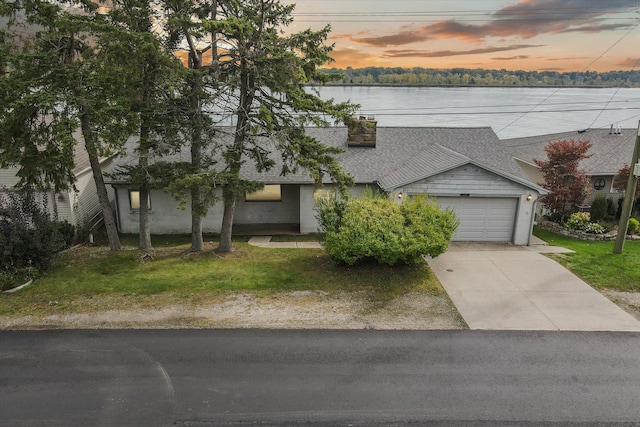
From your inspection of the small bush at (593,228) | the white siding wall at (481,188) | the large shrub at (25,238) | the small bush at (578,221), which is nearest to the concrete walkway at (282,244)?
the white siding wall at (481,188)

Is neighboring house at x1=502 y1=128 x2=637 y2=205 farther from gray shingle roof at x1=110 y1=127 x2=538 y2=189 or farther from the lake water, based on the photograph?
the lake water

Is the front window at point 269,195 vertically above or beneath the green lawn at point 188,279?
above

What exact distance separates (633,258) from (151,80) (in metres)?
17.7

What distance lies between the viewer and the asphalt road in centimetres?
692

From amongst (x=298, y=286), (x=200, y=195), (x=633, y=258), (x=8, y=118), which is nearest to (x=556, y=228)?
(x=633, y=258)

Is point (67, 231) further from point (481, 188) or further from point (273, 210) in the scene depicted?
point (481, 188)

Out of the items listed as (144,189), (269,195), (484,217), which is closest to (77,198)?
(144,189)

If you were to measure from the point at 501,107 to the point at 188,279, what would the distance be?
38100 millimetres

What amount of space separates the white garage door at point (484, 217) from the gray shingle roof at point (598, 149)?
23.5 ft

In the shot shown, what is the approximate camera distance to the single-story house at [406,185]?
17047mm

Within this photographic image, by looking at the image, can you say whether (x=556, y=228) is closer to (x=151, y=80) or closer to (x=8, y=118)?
(x=151, y=80)

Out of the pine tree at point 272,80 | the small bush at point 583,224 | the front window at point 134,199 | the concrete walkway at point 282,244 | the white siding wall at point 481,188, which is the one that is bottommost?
the concrete walkway at point 282,244

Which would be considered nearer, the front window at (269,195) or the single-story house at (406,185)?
the single-story house at (406,185)

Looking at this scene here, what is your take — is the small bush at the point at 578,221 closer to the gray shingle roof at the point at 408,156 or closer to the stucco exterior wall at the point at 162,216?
the gray shingle roof at the point at 408,156
